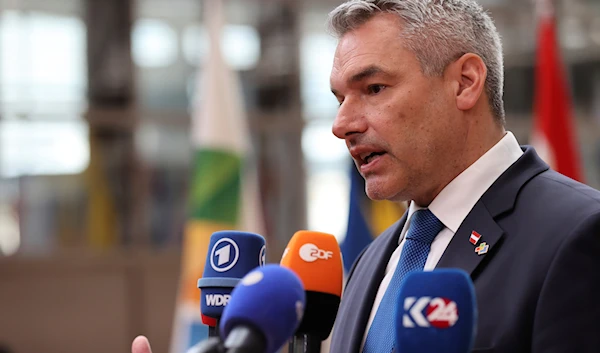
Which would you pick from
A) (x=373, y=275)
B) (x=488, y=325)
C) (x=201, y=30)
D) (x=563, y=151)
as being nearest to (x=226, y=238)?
(x=373, y=275)

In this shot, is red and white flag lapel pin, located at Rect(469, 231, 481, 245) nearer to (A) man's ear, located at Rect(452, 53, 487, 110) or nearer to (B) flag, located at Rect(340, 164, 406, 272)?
(A) man's ear, located at Rect(452, 53, 487, 110)

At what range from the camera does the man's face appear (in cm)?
171

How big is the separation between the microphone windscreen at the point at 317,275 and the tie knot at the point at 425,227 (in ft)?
0.57

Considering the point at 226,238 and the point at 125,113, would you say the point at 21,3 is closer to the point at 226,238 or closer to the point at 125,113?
the point at 125,113

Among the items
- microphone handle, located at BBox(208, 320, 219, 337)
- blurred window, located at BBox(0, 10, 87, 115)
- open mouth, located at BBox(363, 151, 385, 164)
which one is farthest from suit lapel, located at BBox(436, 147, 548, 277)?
blurred window, located at BBox(0, 10, 87, 115)

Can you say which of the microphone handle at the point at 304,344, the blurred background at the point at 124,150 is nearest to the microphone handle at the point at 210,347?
the microphone handle at the point at 304,344

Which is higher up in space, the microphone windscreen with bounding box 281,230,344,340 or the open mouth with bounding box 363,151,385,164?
the open mouth with bounding box 363,151,385,164

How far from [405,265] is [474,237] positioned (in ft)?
0.59

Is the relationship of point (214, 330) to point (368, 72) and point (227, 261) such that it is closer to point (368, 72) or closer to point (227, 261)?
point (227, 261)

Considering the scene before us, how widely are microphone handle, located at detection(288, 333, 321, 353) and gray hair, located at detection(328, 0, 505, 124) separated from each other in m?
0.63

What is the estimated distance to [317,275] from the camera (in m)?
1.61

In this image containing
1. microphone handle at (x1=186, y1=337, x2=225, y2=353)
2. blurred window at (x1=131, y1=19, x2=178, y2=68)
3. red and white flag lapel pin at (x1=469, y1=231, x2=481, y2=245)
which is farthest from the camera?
blurred window at (x1=131, y1=19, x2=178, y2=68)

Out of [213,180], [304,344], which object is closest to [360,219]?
[213,180]

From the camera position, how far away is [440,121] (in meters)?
1.74
